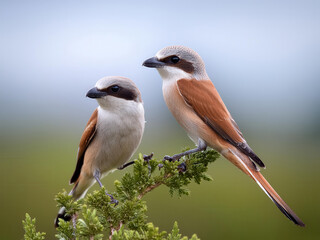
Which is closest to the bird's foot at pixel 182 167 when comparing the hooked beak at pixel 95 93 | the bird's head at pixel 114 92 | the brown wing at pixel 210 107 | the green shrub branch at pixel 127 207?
the green shrub branch at pixel 127 207

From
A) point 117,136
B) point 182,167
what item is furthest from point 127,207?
point 117,136

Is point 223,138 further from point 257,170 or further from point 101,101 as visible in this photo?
point 101,101

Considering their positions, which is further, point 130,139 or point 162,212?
point 162,212

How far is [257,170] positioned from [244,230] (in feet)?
19.5

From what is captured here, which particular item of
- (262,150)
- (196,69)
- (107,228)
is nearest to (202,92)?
(196,69)

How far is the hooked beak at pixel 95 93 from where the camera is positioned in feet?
10.0

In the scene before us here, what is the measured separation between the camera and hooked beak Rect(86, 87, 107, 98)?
3051mm

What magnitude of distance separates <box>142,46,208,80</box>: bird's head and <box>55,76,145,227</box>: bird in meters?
0.26

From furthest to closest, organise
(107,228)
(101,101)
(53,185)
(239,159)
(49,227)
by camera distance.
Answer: (53,185) → (49,227) → (101,101) → (239,159) → (107,228)

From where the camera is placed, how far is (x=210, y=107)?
3303mm

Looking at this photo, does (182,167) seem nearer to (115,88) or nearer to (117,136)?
(117,136)

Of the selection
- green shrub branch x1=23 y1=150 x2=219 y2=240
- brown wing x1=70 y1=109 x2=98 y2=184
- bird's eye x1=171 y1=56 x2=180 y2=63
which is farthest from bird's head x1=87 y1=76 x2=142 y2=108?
green shrub branch x1=23 y1=150 x2=219 y2=240

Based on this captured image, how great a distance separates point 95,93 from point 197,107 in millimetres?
763

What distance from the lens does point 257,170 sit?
119 inches
